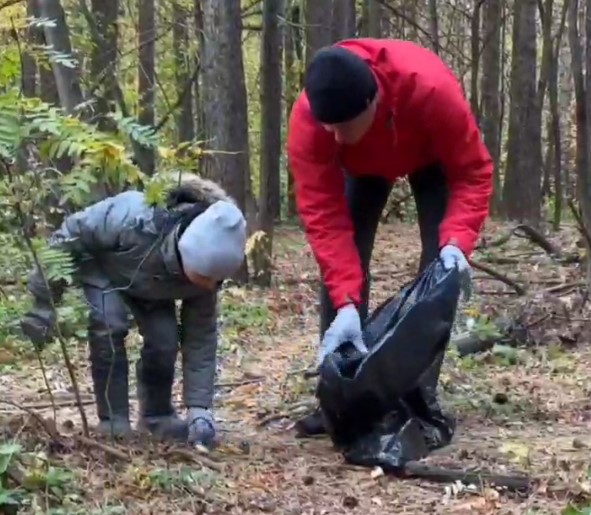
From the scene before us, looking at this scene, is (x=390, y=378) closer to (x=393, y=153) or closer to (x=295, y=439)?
(x=295, y=439)

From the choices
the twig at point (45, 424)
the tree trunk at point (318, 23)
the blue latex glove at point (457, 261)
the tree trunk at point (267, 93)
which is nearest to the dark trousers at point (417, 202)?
the blue latex glove at point (457, 261)

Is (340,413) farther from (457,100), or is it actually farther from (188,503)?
(457,100)

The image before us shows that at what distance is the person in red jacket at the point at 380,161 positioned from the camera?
4098 mm

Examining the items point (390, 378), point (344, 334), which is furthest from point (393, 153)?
point (390, 378)

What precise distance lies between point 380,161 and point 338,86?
2.12ft

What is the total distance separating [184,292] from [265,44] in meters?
6.77

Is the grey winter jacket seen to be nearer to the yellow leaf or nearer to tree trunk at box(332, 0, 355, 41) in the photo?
the yellow leaf

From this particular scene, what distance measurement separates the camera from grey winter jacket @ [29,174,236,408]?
13.4 feet

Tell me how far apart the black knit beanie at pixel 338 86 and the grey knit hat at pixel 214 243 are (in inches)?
19.1

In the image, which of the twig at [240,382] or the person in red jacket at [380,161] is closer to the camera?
the person in red jacket at [380,161]

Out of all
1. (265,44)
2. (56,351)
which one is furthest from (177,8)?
(56,351)

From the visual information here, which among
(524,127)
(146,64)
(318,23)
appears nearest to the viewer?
(318,23)

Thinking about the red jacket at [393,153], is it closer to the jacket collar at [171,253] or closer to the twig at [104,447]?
the jacket collar at [171,253]

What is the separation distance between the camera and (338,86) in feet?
12.5
